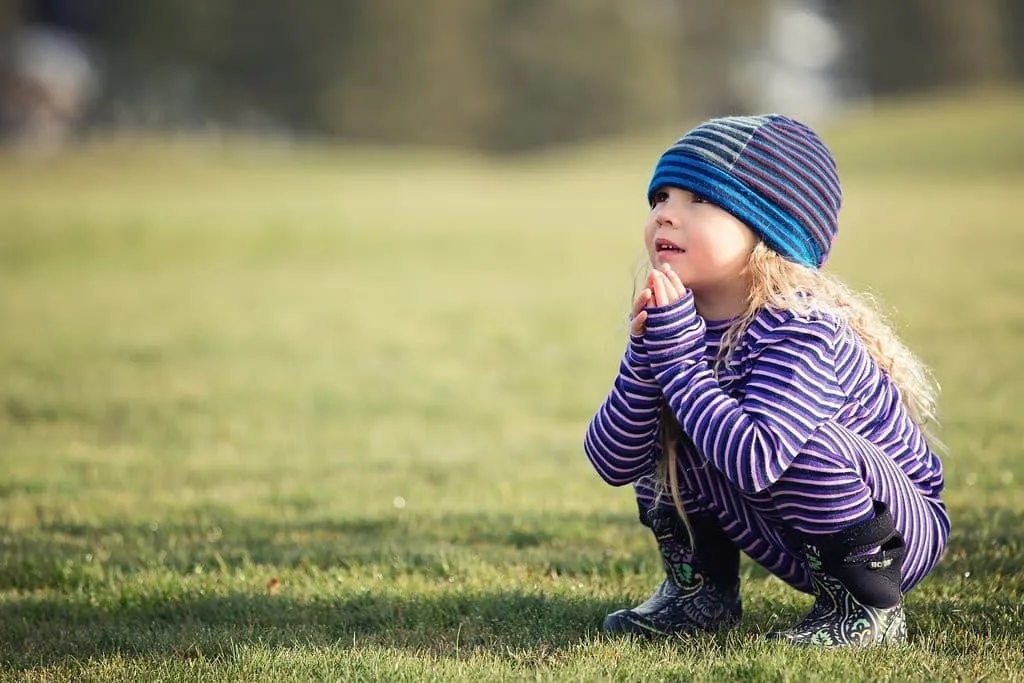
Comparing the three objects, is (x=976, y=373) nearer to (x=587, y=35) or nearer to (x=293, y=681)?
(x=293, y=681)

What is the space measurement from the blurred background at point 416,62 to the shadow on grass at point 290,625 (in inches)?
2215

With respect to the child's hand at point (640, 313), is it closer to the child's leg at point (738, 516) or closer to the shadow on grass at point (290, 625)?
the child's leg at point (738, 516)

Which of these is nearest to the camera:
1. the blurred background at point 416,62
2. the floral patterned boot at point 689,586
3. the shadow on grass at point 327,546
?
the floral patterned boot at point 689,586

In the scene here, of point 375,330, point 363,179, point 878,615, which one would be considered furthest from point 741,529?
point 363,179

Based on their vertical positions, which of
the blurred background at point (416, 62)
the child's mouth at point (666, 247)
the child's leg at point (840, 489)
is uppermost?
the blurred background at point (416, 62)

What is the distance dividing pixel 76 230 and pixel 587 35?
46.3 meters

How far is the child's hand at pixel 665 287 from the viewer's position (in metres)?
3.15

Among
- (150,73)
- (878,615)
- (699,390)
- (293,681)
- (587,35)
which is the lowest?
(293,681)

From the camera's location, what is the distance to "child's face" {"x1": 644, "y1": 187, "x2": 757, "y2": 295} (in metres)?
3.33

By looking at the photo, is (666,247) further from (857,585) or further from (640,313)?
(857,585)

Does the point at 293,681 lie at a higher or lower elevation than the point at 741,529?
lower

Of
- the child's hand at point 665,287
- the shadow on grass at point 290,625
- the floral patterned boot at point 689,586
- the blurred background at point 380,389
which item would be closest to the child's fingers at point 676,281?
the child's hand at point 665,287

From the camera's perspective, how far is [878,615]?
127 inches

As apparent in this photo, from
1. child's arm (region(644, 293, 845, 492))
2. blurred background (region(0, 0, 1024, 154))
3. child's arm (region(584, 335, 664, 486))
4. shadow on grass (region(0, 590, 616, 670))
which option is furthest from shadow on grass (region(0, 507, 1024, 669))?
blurred background (region(0, 0, 1024, 154))
